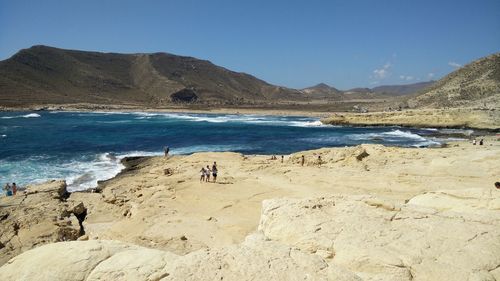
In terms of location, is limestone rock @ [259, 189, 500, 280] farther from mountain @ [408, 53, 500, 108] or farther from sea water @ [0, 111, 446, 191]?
mountain @ [408, 53, 500, 108]

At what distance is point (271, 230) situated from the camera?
7.27m

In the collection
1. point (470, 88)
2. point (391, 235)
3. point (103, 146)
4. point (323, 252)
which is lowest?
point (103, 146)

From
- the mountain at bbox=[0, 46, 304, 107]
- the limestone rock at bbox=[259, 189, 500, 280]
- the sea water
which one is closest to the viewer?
the limestone rock at bbox=[259, 189, 500, 280]

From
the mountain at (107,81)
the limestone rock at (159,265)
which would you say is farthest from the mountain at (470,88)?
the mountain at (107,81)

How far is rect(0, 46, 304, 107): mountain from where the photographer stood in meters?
124

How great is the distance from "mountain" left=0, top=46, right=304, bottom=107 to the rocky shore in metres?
111

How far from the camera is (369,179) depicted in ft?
61.2

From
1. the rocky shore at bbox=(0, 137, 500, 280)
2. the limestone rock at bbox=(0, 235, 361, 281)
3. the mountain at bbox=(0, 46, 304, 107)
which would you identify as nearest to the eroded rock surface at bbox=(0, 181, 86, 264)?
the rocky shore at bbox=(0, 137, 500, 280)

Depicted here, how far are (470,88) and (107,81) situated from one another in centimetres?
12735

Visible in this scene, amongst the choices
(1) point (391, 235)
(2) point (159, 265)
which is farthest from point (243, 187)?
(2) point (159, 265)

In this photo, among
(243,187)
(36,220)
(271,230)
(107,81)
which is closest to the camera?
(271,230)

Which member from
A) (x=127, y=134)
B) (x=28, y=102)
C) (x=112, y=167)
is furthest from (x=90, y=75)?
(x=112, y=167)

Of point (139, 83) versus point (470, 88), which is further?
point (139, 83)

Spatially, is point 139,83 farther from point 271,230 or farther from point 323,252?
point 323,252
